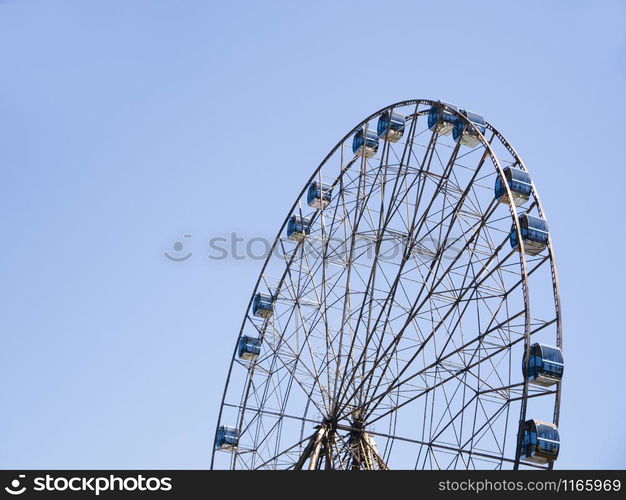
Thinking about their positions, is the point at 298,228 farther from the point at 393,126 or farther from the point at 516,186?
the point at 516,186

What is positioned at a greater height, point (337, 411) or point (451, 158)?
point (451, 158)

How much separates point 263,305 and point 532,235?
13460mm

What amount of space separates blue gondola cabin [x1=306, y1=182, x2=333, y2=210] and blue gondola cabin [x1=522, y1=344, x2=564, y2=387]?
13844 millimetres

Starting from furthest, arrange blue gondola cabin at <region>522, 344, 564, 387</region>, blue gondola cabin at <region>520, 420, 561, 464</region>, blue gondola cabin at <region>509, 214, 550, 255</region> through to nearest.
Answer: blue gondola cabin at <region>509, 214, 550, 255</region> < blue gondola cabin at <region>522, 344, 564, 387</region> < blue gondola cabin at <region>520, 420, 561, 464</region>

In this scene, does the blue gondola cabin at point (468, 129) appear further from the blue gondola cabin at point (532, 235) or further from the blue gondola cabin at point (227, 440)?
the blue gondola cabin at point (227, 440)

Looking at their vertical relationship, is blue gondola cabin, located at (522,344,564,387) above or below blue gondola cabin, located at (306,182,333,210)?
below

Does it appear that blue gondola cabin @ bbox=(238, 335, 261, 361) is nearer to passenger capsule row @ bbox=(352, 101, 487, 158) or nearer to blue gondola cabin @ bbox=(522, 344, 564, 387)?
passenger capsule row @ bbox=(352, 101, 487, 158)

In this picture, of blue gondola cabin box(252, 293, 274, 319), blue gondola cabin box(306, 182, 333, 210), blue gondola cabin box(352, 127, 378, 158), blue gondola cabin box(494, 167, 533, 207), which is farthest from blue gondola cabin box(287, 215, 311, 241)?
blue gondola cabin box(494, 167, 533, 207)

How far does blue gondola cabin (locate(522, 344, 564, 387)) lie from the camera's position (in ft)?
94.5
